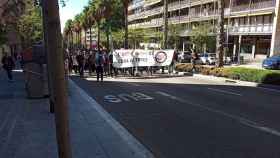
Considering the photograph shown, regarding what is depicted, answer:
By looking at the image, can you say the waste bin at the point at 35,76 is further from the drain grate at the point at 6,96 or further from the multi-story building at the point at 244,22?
the multi-story building at the point at 244,22

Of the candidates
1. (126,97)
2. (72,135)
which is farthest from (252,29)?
(72,135)

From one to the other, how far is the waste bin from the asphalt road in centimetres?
197

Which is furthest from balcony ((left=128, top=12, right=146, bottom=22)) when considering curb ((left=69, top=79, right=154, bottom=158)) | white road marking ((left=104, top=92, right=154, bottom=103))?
curb ((left=69, top=79, right=154, bottom=158))

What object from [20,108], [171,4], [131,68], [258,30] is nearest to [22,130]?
[20,108]

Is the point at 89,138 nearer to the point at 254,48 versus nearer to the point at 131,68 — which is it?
the point at 131,68

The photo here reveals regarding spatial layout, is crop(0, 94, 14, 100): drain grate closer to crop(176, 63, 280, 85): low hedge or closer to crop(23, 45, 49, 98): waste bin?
crop(23, 45, 49, 98): waste bin

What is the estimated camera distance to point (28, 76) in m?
15.5

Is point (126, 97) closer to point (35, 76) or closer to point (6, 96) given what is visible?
point (35, 76)

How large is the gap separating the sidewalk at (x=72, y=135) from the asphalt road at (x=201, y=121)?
50cm

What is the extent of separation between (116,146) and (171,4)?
310 ft

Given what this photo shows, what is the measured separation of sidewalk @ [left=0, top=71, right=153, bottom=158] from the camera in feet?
24.0

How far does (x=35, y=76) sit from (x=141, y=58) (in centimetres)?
1592

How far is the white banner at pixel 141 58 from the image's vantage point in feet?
99.9

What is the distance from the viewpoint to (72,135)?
8.69 m
